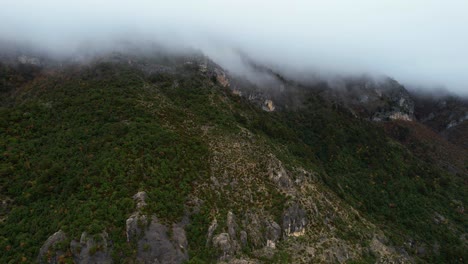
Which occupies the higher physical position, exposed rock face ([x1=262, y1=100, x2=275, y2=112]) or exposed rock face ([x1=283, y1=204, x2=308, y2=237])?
exposed rock face ([x1=262, y1=100, x2=275, y2=112])

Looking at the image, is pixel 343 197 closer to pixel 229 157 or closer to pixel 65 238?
pixel 229 157

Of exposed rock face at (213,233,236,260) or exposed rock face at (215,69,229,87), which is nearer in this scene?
exposed rock face at (213,233,236,260)

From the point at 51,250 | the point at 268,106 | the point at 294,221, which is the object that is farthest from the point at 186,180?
the point at 268,106

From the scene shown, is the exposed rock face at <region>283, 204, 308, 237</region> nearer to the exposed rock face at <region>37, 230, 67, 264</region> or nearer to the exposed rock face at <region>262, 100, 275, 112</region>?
the exposed rock face at <region>37, 230, 67, 264</region>

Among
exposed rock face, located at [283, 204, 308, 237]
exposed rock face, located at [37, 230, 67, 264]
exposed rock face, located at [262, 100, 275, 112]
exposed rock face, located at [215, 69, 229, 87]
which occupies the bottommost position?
exposed rock face, located at [37, 230, 67, 264]

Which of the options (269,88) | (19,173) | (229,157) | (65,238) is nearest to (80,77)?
(19,173)

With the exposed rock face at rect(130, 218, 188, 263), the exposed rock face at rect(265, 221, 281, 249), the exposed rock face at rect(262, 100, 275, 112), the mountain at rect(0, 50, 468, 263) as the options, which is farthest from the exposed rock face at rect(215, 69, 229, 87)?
the exposed rock face at rect(130, 218, 188, 263)

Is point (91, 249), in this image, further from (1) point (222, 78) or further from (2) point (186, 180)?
(1) point (222, 78)

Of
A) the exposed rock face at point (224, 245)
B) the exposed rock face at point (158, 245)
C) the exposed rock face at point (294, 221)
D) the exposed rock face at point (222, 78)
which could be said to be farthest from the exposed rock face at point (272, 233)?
the exposed rock face at point (222, 78)
